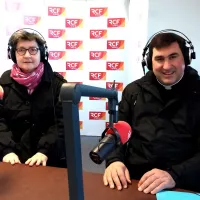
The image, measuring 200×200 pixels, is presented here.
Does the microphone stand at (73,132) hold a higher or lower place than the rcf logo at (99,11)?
lower

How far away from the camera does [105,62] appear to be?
13.2ft

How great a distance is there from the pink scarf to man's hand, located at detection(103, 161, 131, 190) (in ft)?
2.61

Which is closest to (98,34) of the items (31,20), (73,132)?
(31,20)

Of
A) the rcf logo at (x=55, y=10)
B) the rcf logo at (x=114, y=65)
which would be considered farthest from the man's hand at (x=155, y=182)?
the rcf logo at (x=55, y=10)

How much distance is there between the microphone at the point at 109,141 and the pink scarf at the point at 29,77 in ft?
3.72

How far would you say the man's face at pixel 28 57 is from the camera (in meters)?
1.67

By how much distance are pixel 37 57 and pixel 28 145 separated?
0.58 metres

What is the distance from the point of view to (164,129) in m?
1.36

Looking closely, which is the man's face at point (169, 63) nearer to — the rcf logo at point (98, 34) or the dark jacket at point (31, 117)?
the dark jacket at point (31, 117)

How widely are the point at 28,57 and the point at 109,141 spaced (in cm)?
128

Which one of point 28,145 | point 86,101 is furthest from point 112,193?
point 86,101

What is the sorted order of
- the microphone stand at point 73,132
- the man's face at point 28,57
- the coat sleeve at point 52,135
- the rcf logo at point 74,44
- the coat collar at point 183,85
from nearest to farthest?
1. the microphone stand at point 73,132
2. the coat collar at point 183,85
3. the coat sleeve at point 52,135
4. the man's face at point 28,57
5. the rcf logo at point 74,44

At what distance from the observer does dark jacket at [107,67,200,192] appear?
134cm

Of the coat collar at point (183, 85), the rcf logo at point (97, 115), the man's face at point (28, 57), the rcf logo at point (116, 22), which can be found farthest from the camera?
the rcf logo at point (97, 115)
